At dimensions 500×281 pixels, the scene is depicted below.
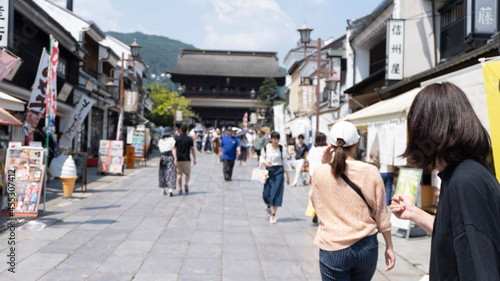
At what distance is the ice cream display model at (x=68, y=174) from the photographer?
10102 mm

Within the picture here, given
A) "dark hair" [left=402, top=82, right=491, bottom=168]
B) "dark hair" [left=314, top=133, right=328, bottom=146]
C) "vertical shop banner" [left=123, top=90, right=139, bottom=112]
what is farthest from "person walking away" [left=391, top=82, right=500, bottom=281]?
"vertical shop banner" [left=123, top=90, right=139, bottom=112]

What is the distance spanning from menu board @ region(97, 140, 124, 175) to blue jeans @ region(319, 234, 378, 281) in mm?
13877

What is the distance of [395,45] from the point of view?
12.7 m

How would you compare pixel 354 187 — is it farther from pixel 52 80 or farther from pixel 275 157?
pixel 52 80

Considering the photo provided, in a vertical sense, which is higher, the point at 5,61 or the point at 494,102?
the point at 5,61

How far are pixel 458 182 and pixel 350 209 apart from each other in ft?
5.06

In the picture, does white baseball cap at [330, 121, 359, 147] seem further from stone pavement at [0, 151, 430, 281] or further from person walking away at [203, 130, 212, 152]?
person walking away at [203, 130, 212, 152]

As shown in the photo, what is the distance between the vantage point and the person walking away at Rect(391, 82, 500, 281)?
1470 mm

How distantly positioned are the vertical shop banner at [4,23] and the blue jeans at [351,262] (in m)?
8.20

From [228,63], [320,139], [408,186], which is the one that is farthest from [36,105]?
[228,63]

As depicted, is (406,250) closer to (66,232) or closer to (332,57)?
(66,232)

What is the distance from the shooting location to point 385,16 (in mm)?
14711

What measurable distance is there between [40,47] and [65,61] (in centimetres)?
373

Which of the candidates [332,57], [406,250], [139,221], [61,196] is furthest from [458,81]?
[332,57]
